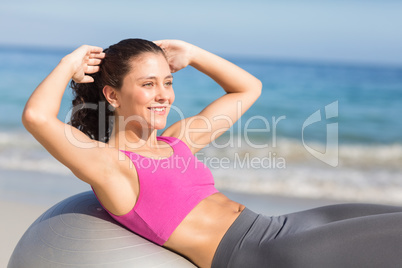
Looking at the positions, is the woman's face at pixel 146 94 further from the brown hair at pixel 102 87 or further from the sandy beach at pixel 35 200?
the sandy beach at pixel 35 200

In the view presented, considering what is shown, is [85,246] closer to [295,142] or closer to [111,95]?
[111,95]

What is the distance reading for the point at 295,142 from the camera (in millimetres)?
10234

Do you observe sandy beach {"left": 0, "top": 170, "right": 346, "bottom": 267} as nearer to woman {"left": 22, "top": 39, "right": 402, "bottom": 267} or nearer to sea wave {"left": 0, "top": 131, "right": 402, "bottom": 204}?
sea wave {"left": 0, "top": 131, "right": 402, "bottom": 204}

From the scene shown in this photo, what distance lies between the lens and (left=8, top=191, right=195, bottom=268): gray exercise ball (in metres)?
2.62

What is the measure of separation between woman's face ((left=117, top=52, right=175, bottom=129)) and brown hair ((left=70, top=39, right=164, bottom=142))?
50 mm

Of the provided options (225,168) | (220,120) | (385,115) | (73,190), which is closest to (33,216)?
(73,190)

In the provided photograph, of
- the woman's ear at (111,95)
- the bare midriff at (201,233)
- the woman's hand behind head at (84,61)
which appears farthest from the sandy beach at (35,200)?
the bare midriff at (201,233)

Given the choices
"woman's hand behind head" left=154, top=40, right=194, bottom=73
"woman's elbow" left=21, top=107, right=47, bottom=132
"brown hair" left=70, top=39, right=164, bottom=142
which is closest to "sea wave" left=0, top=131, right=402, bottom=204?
"woman's hand behind head" left=154, top=40, right=194, bottom=73

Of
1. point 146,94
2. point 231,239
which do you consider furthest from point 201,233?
point 146,94

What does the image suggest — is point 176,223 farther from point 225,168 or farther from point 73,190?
point 225,168

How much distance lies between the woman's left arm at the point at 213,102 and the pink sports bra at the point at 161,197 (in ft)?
1.57

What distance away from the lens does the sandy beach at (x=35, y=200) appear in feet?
16.5

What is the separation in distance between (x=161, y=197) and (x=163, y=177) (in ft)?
0.35

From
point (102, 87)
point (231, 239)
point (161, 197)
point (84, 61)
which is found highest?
point (84, 61)
